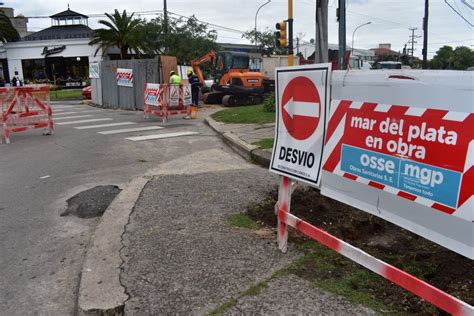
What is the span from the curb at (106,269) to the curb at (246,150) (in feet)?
10.5

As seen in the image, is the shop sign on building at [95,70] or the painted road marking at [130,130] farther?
the shop sign on building at [95,70]

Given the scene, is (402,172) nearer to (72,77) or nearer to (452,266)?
(452,266)

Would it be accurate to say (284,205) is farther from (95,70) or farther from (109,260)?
(95,70)

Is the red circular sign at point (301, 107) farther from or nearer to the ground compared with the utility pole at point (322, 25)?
nearer to the ground

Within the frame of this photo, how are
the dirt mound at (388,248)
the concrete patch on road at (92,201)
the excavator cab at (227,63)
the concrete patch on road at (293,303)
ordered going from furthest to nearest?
the excavator cab at (227,63)
the concrete patch on road at (92,201)
the dirt mound at (388,248)
the concrete patch on road at (293,303)

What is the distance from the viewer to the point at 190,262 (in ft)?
13.1

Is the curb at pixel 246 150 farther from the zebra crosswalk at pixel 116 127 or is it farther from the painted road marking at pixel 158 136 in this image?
the zebra crosswalk at pixel 116 127

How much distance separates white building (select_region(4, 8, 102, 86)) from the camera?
173ft

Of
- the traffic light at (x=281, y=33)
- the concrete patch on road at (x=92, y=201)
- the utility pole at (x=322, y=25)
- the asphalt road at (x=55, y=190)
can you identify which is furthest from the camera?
the traffic light at (x=281, y=33)

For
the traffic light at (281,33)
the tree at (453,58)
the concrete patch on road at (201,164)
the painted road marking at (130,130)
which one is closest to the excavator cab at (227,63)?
the traffic light at (281,33)

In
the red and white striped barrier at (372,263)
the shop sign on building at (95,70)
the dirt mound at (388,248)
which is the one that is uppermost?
the shop sign on building at (95,70)

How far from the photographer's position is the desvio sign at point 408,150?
2.46 meters

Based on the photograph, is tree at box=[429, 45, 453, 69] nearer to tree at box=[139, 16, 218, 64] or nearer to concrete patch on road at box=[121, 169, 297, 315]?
tree at box=[139, 16, 218, 64]

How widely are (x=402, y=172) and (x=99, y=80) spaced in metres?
23.1
